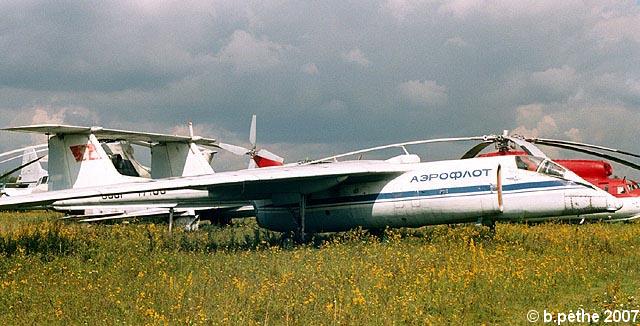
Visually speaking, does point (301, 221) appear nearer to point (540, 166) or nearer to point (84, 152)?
point (540, 166)

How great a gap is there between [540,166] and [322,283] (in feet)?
28.5

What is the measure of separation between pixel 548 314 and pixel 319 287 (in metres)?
3.67

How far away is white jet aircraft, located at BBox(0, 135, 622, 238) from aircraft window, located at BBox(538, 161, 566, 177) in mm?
28

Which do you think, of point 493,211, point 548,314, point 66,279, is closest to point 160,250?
point 66,279

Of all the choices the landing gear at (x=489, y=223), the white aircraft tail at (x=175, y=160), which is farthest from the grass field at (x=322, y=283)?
the white aircraft tail at (x=175, y=160)

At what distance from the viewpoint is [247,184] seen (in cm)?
1856

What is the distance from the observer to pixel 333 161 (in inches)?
827

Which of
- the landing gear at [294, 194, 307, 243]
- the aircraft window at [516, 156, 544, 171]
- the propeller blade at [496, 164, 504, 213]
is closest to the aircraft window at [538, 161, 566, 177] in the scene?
the aircraft window at [516, 156, 544, 171]

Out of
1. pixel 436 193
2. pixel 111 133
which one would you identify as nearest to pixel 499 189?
pixel 436 193

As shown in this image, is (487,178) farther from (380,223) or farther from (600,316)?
(600,316)

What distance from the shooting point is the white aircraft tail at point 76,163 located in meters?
23.2

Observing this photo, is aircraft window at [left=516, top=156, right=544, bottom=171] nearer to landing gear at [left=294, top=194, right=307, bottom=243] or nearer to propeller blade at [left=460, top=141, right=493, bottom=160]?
propeller blade at [left=460, top=141, right=493, bottom=160]

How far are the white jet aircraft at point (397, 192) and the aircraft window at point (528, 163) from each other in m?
0.03

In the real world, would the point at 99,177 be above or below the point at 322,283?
above
